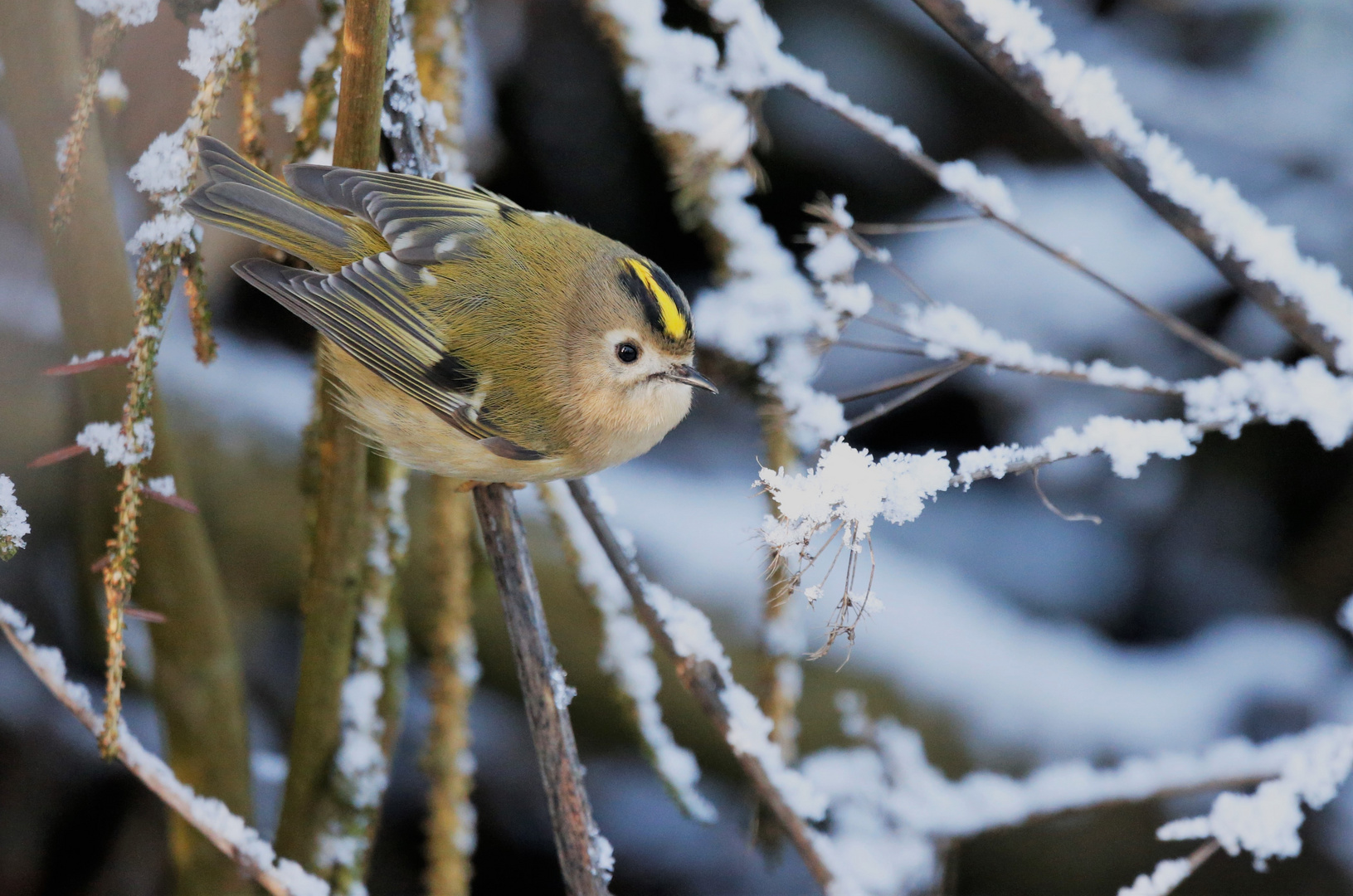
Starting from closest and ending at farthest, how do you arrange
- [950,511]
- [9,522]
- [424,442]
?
1. [9,522]
2. [424,442]
3. [950,511]

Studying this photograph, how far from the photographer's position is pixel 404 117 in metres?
1.02

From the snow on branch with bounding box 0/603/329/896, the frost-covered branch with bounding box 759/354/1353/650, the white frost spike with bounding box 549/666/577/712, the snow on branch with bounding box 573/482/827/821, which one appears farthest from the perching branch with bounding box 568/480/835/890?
the snow on branch with bounding box 0/603/329/896

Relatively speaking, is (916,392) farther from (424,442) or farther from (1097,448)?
(424,442)

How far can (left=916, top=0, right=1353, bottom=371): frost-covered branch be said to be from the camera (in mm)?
903

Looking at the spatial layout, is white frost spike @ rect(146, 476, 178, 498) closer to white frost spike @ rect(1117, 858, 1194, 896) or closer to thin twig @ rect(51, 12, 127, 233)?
thin twig @ rect(51, 12, 127, 233)

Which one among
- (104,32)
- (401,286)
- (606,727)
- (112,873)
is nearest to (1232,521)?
(606,727)

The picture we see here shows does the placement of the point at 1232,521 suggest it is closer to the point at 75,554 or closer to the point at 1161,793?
the point at 1161,793

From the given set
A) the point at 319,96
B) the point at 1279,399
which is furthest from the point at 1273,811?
the point at 319,96

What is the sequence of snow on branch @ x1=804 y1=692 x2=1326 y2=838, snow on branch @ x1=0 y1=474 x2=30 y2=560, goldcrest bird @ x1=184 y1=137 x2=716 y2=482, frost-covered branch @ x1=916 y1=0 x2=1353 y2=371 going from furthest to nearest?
snow on branch @ x1=804 y1=692 x2=1326 y2=838 → goldcrest bird @ x1=184 y1=137 x2=716 y2=482 → frost-covered branch @ x1=916 y1=0 x2=1353 y2=371 → snow on branch @ x1=0 y1=474 x2=30 y2=560

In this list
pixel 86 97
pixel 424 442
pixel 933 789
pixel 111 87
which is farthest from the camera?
pixel 933 789

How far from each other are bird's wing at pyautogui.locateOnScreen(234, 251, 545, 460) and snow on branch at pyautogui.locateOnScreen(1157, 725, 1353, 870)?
77 cm

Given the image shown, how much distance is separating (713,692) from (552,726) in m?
0.17

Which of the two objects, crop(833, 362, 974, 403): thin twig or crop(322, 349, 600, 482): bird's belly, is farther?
crop(322, 349, 600, 482): bird's belly

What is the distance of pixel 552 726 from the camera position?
918 mm
